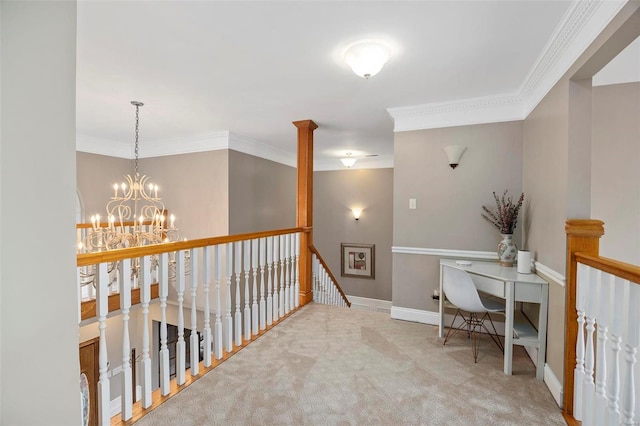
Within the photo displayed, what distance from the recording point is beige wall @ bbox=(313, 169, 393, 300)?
6359 mm

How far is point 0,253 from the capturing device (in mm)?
498

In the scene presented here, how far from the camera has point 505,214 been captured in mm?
2795

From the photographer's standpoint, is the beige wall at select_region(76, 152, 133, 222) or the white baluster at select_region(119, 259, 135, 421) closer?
the white baluster at select_region(119, 259, 135, 421)

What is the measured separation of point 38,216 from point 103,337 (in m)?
1.31

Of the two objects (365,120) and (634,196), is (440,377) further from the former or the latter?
(365,120)

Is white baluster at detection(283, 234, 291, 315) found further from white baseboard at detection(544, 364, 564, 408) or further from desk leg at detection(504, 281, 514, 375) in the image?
white baseboard at detection(544, 364, 564, 408)

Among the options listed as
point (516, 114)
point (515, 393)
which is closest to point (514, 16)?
point (516, 114)

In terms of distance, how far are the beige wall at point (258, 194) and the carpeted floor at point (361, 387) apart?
8.14 ft

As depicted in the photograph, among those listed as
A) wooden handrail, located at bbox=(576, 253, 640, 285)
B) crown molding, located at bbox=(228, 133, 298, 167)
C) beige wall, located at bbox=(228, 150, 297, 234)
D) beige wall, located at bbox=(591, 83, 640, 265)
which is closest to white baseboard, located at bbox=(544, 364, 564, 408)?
wooden handrail, located at bbox=(576, 253, 640, 285)

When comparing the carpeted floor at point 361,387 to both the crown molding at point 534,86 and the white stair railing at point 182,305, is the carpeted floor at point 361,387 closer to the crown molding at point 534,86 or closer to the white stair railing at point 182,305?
the white stair railing at point 182,305

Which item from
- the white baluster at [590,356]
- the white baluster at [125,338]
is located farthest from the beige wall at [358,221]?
the white baluster at [125,338]

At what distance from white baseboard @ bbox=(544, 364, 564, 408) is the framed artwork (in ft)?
14.2

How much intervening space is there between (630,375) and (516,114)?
2438mm

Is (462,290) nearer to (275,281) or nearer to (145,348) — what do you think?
(275,281)
